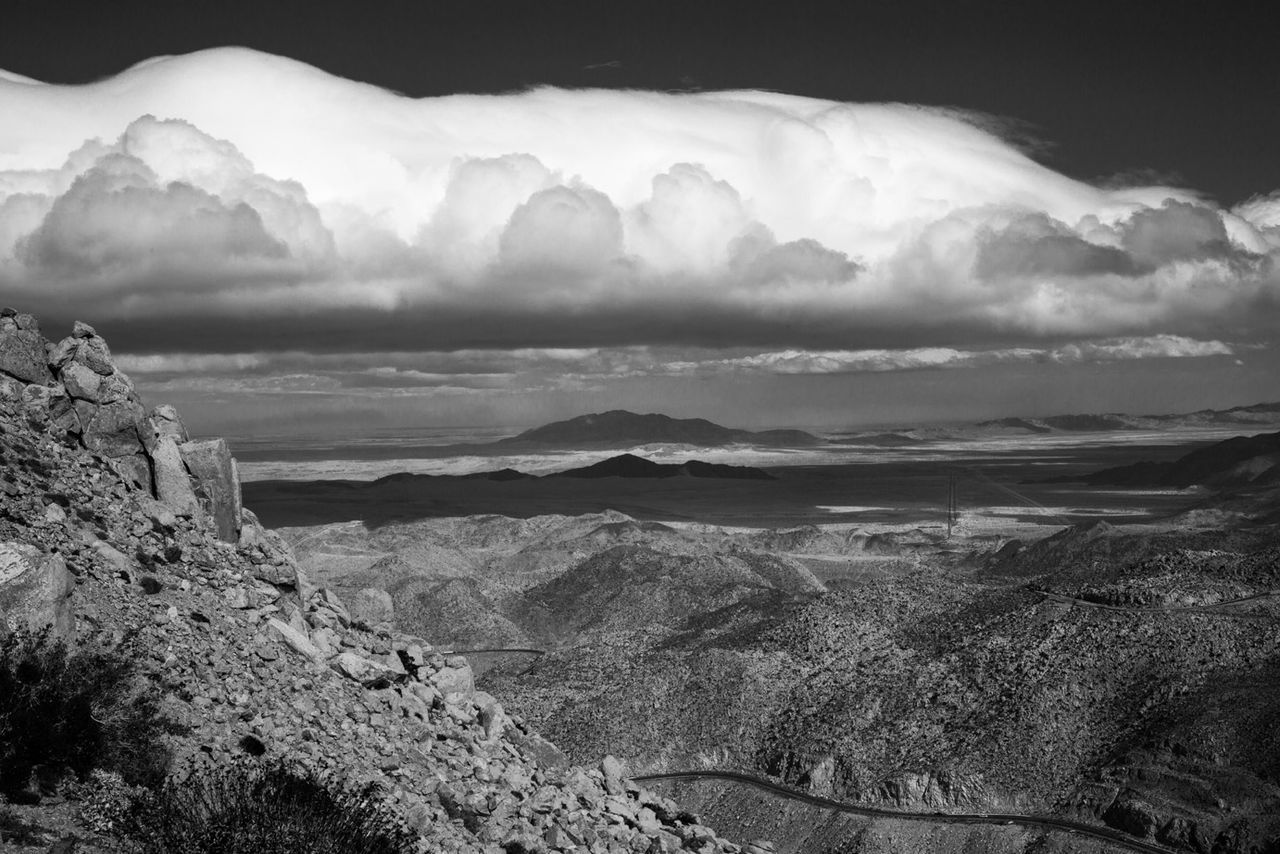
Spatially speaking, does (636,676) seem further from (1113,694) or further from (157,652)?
(157,652)

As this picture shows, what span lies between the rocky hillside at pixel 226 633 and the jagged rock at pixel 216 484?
0.03 meters

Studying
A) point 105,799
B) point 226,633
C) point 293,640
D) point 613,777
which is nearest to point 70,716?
point 105,799

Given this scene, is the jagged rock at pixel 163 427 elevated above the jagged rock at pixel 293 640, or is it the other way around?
the jagged rock at pixel 163 427

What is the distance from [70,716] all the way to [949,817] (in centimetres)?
4223

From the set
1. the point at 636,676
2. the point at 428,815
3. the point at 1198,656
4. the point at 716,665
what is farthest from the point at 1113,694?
the point at 428,815

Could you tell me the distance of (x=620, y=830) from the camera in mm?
21312

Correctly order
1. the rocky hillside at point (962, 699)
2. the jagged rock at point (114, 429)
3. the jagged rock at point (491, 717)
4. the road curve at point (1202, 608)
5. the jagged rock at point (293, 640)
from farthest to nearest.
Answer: the road curve at point (1202, 608), the rocky hillside at point (962, 699), the jagged rock at point (114, 429), the jagged rock at point (491, 717), the jagged rock at point (293, 640)

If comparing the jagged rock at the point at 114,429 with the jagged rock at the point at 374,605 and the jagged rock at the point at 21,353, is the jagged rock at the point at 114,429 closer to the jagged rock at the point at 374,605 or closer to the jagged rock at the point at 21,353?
the jagged rock at the point at 21,353

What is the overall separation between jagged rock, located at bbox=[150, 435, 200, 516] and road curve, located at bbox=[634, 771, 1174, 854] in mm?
36669

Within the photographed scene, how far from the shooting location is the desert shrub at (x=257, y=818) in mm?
13102

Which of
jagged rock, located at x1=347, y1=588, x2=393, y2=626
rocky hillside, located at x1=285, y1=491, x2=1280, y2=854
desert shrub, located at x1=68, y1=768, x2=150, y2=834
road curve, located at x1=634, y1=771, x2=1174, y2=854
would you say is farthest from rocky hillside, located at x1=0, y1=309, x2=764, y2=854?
rocky hillside, located at x1=285, y1=491, x2=1280, y2=854

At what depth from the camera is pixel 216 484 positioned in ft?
76.7

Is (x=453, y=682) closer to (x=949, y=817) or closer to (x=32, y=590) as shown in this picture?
(x=32, y=590)

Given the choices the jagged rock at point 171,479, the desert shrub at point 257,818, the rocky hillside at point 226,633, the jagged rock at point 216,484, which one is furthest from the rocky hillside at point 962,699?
the desert shrub at point 257,818
